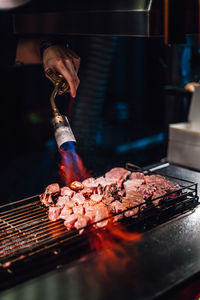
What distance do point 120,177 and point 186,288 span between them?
0.98 metres

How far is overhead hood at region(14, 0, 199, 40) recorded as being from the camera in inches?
63.1

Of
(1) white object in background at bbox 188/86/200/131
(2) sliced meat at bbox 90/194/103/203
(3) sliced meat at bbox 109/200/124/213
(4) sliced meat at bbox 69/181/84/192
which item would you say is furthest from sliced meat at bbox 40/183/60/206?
(1) white object in background at bbox 188/86/200/131

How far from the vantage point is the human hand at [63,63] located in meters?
2.06

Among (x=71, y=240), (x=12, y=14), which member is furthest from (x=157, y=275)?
(x=12, y=14)

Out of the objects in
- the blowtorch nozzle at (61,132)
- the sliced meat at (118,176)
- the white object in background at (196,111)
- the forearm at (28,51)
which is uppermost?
the forearm at (28,51)

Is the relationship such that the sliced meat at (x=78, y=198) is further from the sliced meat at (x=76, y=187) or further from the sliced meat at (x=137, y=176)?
the sliced meat at (x=137, y=176)

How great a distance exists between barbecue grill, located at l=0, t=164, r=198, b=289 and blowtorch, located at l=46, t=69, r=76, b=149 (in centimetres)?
47

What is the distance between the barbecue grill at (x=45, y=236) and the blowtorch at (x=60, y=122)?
47 cm

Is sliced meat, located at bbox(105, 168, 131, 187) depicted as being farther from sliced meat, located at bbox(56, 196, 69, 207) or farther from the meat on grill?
sliced meat, located at bbox(56, 196, 69, 207)

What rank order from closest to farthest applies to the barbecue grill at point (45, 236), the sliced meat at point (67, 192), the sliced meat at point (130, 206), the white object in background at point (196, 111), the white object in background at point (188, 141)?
the barbecue grill at point (45, 236) → the sliced meat at point (130, 206) → the sliced meat at point (67, 192) → the white object in background at point (188, 141) → the white object in background at point (196, 111)

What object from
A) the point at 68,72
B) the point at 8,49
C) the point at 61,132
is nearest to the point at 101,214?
the point at 61,132

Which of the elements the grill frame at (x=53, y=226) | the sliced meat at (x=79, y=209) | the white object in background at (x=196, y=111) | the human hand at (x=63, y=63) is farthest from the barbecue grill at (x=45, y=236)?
the white object in background at (x=196, y=111)

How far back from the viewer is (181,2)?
163cm

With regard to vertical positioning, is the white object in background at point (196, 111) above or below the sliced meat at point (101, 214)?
above
